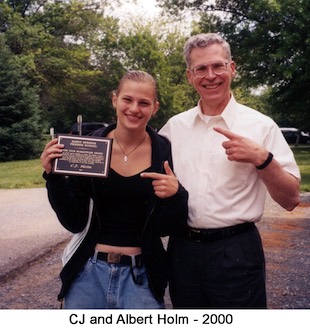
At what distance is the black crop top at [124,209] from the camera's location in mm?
2572

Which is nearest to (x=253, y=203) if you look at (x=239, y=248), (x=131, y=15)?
(x=239, y=248)

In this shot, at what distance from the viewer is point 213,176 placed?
100 inches

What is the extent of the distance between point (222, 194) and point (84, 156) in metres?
0.82

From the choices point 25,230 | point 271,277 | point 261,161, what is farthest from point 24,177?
point 261,161

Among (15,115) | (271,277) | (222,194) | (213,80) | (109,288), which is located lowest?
(271,277)

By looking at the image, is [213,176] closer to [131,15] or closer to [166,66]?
[166,66]

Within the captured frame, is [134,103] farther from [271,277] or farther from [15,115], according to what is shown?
[15,115]

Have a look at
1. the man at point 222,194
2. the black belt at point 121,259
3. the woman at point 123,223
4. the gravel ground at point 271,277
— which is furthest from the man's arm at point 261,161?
the gravel ground at point 271,277

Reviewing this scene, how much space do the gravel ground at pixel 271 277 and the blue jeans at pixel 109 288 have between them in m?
2.30

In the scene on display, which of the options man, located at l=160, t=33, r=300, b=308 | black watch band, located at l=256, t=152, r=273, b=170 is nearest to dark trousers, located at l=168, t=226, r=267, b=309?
man, located at l=160, t=33, r=300, b=308

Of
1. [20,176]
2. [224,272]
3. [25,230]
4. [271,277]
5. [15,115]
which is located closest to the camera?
[224,272]

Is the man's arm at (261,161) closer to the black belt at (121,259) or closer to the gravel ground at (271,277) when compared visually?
the black belt at (121,259)

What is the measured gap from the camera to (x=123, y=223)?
2586 mm
